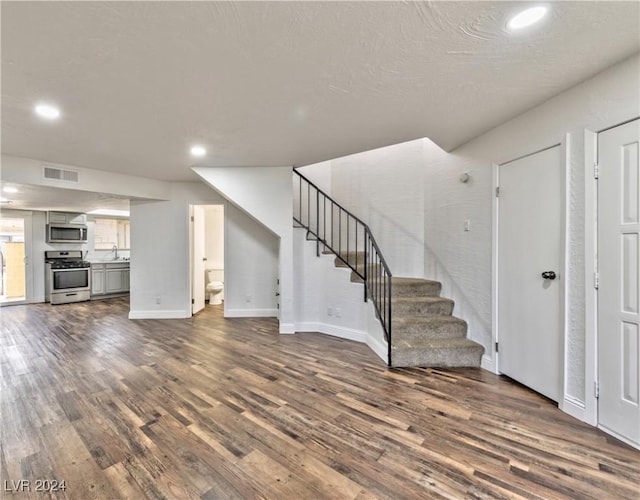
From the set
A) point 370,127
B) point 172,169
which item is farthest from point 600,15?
point 172,169

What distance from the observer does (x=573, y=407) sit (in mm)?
1975

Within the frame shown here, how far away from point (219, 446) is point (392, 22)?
2.53 m

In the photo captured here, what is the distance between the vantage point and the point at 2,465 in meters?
1.52

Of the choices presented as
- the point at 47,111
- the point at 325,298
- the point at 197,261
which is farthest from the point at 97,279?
the point at 325,298

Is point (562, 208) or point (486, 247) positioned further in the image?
point (486, 247)

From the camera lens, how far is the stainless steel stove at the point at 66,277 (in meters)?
6.17

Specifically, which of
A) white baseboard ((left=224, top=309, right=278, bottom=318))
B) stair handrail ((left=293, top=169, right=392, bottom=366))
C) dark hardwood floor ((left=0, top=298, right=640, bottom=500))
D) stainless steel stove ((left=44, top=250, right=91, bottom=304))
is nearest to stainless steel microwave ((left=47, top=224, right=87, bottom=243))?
stainless steel stove ((left=44, top=250, right=91, bottom=304))

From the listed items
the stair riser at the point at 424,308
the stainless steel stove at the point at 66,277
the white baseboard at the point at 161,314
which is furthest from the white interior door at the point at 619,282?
the stainless steel stove at the point at 66,277

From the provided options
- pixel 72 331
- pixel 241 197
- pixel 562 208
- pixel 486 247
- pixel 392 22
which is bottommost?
pixel 72 331

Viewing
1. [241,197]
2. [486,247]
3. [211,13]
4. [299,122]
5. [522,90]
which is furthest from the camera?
[241,197]

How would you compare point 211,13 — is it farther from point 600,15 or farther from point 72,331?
point 72,331

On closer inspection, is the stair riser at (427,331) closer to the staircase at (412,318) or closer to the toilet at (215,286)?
the staircase at (412,318)

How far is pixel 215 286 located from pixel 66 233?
12.8 feet

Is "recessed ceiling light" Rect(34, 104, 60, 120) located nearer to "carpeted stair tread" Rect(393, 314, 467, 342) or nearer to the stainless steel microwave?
"carpeted stair tread" Rect(393, 314, 467, 342)
